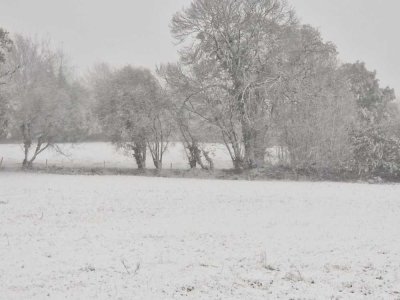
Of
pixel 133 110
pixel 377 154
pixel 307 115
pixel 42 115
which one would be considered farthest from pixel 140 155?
pixel 377 154

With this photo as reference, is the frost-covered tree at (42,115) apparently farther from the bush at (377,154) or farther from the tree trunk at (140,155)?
the bush at (377,154)

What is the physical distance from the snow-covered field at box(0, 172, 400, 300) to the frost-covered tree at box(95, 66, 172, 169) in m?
12.5

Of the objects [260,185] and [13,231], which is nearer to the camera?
[13,231]

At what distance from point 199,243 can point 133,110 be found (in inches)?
1030

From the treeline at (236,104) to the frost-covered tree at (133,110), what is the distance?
9 cm

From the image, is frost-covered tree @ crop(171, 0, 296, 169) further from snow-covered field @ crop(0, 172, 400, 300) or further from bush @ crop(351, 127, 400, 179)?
snow-covered field @ crop(0, 172, 400, 300)

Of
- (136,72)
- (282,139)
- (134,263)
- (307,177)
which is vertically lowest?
(134,263)

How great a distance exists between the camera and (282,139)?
38031mm

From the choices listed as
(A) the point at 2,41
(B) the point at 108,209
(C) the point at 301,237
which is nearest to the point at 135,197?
(B) the point at 108,209

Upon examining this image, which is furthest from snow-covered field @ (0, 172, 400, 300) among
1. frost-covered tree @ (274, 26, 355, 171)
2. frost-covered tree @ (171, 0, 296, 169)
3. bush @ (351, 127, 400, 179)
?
frost-covered tree @ (171, 0, 296, 169)

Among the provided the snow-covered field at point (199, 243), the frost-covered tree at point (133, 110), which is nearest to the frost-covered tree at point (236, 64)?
the frost-covered tree at point (133, 110)

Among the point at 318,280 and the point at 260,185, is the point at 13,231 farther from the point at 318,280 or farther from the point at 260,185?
the point at 260,185

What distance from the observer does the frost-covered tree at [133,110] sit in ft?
132

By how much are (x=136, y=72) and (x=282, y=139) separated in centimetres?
1402
